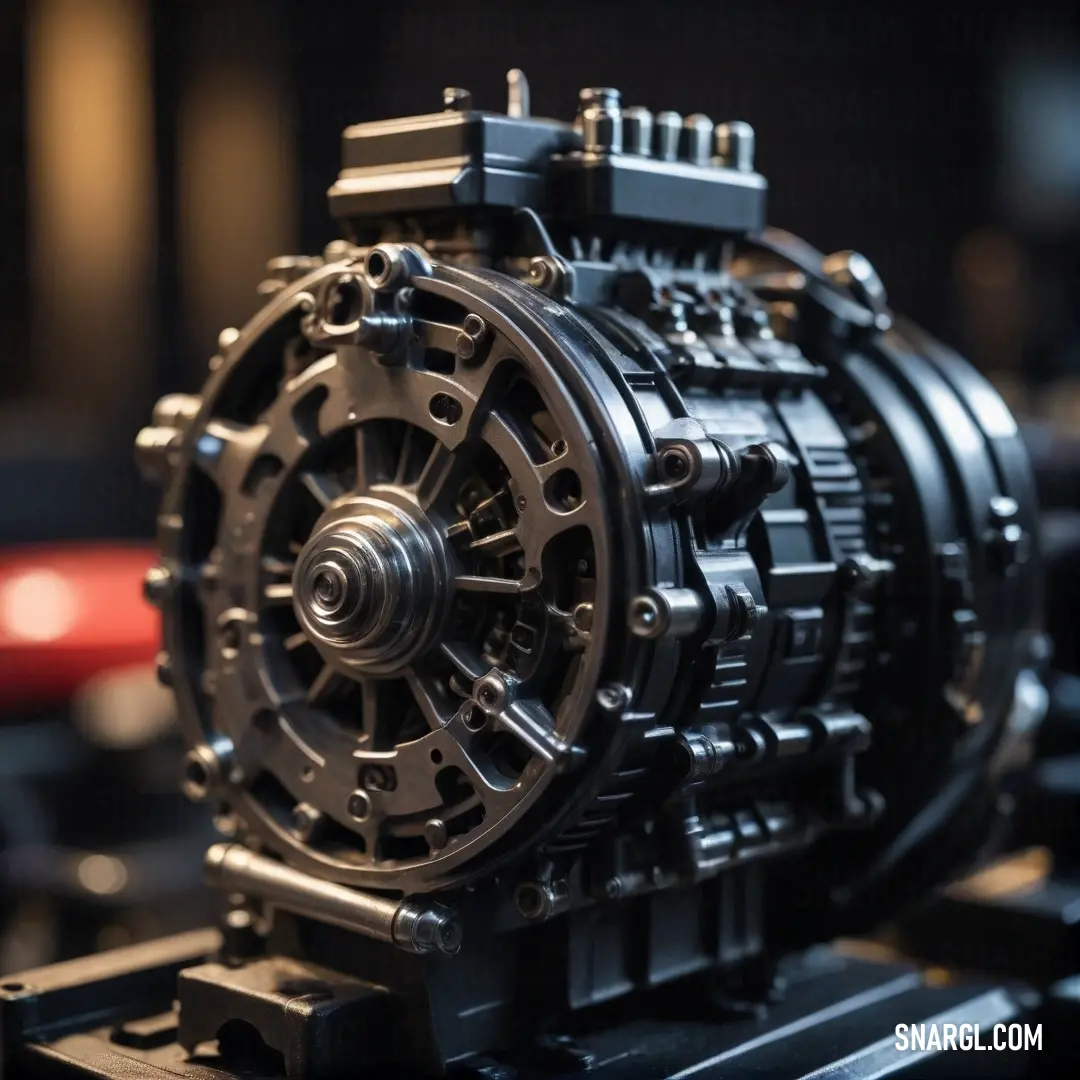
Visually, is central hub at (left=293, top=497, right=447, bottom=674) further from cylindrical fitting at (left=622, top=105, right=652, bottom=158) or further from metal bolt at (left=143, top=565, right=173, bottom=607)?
cylindrical fitting at (left=622, top=105, right=652, bottom=158)

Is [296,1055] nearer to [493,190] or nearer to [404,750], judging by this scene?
[404,750]

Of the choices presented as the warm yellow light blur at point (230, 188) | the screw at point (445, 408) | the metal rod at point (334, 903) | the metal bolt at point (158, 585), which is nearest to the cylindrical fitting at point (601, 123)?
the screw at point (445, 408)

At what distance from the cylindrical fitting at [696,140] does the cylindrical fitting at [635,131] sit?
0.18 ft

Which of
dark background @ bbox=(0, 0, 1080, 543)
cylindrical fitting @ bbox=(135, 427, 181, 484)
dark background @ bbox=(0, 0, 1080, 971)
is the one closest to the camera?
cylindrical fitting @ bbox=(135, 427, 181, 484)

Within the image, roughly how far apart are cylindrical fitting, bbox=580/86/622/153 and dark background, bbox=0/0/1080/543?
1.60 meters

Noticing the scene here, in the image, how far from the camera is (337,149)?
13.7 ft

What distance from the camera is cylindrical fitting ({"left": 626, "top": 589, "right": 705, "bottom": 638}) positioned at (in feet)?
3.90

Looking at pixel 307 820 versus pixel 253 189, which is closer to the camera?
pixel 307 820

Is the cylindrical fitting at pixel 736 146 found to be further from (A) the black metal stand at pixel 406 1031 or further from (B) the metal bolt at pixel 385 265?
(A) the black metal stand at pixel 406 1031

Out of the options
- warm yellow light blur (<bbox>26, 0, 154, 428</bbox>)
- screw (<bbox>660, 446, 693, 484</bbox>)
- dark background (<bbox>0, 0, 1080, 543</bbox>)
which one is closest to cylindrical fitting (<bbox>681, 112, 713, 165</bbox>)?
screw (<bbox>660, 446, 693, 484</bbox>)

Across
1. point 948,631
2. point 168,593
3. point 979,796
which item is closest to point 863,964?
point 979,796

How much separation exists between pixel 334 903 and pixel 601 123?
2.17 feet

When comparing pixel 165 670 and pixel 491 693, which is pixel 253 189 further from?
pixel 491 693

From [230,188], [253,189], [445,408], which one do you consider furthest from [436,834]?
[230,188]
